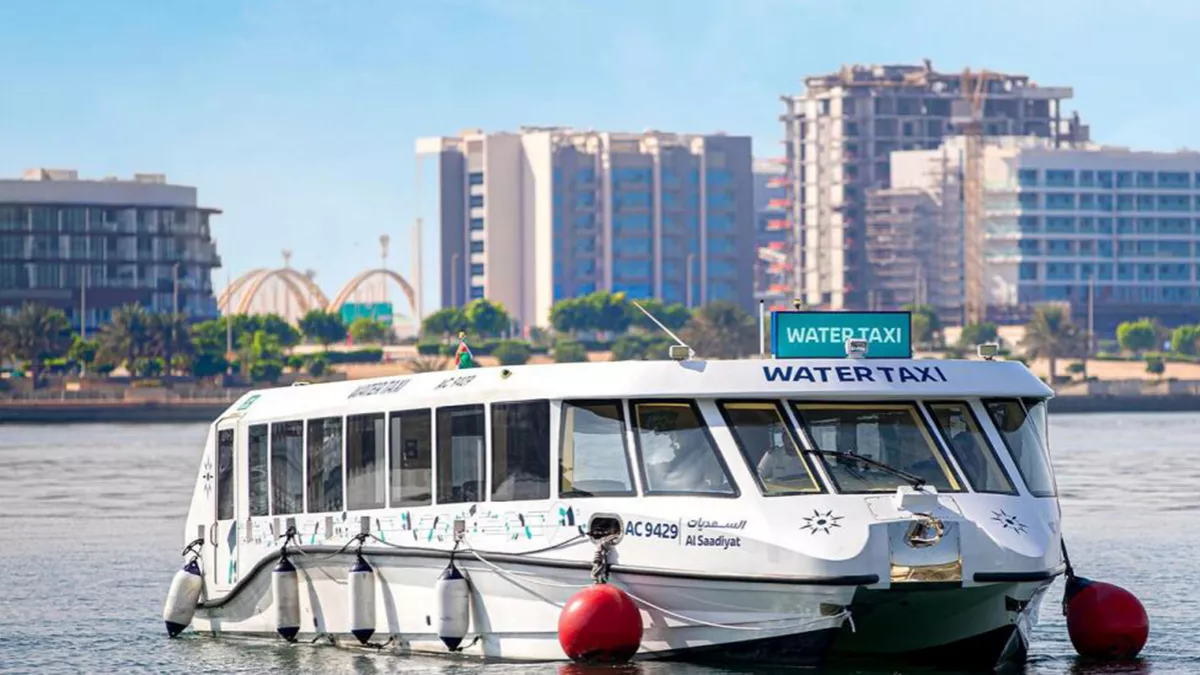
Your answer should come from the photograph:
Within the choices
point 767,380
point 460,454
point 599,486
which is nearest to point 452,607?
point 460,454

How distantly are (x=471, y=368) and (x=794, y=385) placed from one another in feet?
15.0

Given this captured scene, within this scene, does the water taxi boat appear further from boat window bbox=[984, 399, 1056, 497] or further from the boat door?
the boat door

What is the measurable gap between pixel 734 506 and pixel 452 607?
3.88 meters

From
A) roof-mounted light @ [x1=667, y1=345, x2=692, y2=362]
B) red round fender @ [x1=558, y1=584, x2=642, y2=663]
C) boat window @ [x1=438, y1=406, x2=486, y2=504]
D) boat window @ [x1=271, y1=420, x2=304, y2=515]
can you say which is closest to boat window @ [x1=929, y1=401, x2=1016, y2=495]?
roof-mounted light @ [x1=667, y1=345, x2=692, y2=362]

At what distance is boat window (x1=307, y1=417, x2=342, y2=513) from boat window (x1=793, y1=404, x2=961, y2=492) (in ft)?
21.5

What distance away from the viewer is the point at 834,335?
2450 centimetres

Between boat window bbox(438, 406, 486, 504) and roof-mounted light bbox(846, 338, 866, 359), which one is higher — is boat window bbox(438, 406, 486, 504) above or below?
below

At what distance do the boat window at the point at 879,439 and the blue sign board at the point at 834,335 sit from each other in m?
0.59

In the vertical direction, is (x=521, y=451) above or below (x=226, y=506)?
above

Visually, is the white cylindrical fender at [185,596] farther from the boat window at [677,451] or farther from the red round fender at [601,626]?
the boat window at [677,451]

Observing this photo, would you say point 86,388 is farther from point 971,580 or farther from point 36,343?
point 971,580

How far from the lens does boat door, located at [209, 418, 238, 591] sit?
3091cm

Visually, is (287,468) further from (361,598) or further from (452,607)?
(452,607)

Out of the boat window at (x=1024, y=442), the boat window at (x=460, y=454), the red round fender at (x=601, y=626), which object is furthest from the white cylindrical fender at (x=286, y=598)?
the boat window at (x=1024, y=442)
